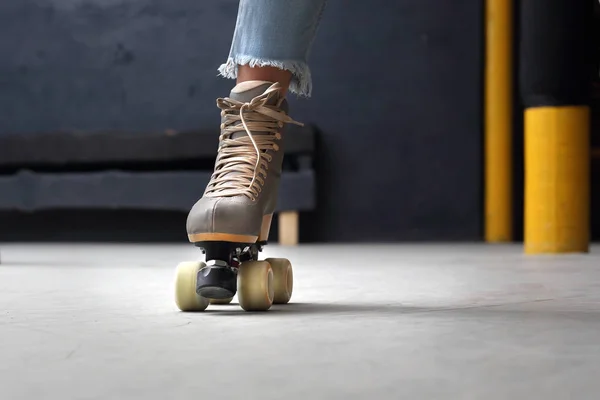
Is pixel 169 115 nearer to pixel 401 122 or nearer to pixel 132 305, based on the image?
pixel 401 122

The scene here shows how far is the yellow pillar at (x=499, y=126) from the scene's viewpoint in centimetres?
398

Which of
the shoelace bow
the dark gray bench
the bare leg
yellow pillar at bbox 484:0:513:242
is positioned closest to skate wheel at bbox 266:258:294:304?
the shoelace bow

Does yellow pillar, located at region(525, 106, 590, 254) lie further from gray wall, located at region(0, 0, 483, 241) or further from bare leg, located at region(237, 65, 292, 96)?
bare leg, located at region(237, 65, 292, 96)

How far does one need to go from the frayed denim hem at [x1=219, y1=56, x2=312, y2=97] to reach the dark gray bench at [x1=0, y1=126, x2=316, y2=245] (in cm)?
252

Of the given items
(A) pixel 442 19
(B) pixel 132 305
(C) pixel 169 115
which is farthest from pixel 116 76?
(B) pixel 132 305

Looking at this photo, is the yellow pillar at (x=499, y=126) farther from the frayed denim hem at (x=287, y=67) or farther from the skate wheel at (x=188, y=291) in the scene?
the skate wheel at (x=188, y=291)

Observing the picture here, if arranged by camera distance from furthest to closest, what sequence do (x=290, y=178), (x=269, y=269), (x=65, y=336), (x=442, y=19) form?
(x=442, y=19) < (x=290, y=178) < (x=269, y=269) < (x=65, y=336)

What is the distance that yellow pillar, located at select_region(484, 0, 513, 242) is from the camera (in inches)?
157

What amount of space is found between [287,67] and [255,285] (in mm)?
289

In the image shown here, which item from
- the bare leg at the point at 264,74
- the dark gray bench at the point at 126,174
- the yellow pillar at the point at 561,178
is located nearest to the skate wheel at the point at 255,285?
the bare leg at the point at 264,74

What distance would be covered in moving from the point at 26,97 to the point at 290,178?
147 centimetres

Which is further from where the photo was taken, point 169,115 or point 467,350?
point 169,115

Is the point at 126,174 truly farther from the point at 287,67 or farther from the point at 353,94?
the point at 287,67

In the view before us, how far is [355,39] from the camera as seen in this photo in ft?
13.8
